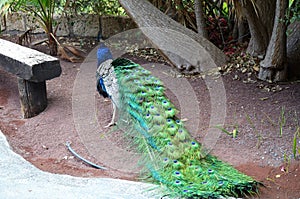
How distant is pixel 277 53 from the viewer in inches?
204

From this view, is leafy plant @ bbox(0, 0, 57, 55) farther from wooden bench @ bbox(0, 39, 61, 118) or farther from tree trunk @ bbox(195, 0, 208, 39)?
tree trunk @ bbox(195, 0, 208, 39)

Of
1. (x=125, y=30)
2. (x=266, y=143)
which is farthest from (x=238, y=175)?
(x=125, y=30)

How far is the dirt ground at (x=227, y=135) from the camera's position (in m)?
3.76

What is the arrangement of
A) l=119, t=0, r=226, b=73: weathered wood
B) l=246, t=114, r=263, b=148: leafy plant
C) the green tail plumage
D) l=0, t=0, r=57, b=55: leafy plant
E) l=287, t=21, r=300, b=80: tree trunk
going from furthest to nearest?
1. l=0, t=0, r=57, b=55: leafy plant
2. l=119, t=0, r=226, b=73: weathered wood
3. l=287, t=21, r=300, b=80: tree trunk
4. l=246, t=114, r=263, b=148: leafy plant
5. the green tail plumage

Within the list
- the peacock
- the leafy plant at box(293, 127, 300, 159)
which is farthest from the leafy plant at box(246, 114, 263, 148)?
the peacock

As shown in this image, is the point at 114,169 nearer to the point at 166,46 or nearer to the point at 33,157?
the point at 33,157

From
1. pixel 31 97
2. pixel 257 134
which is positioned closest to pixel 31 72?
pixel 31 97

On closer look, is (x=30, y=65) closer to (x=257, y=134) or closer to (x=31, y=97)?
(x=31, y=97)

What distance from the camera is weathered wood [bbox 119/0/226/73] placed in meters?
5.89

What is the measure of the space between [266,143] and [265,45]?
83.4 inches

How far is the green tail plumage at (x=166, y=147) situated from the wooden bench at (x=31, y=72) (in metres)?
0.78

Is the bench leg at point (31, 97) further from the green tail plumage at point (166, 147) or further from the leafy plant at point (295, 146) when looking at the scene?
the leafy plant at point (295, 146)

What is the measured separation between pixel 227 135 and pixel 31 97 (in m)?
2.19

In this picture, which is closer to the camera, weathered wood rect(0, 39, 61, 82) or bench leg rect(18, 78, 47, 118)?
weathered wood rect(0, 39, 61, 82)
